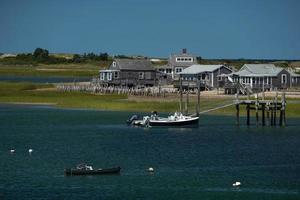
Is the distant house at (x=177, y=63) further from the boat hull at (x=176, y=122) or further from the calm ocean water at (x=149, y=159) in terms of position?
the boat hull at (x=176, y=122)

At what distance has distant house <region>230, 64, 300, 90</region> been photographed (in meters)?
133

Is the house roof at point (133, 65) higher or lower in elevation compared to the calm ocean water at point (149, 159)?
higher

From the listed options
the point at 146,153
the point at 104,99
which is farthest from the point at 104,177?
the point at 104,99

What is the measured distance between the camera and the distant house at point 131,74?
14788 cm

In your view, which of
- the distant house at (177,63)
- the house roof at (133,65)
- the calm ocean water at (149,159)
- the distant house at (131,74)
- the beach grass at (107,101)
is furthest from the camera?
the distant house at (177,63)

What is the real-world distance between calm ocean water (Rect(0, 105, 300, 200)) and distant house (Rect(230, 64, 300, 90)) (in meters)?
27.7

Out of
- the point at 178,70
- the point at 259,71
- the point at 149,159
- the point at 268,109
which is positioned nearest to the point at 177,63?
the point at 178,70

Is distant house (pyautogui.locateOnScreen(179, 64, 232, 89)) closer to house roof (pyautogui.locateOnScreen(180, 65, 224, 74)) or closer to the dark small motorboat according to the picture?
house roof (pyautogui.locateOnScreen(180, 65, 224, 74))

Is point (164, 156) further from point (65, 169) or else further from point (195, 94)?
point (195, 94)

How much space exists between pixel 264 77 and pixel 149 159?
6497 cm

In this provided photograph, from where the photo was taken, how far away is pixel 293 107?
359 feet

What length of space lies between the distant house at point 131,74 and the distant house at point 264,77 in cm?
1746

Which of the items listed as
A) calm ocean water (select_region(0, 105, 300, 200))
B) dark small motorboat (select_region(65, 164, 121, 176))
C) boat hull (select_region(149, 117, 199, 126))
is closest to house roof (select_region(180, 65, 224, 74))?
calm ocean water (select_region(0, 105, 300, 200))

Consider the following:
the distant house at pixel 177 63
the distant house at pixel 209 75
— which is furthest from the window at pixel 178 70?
the distant house at pixel 209 75
